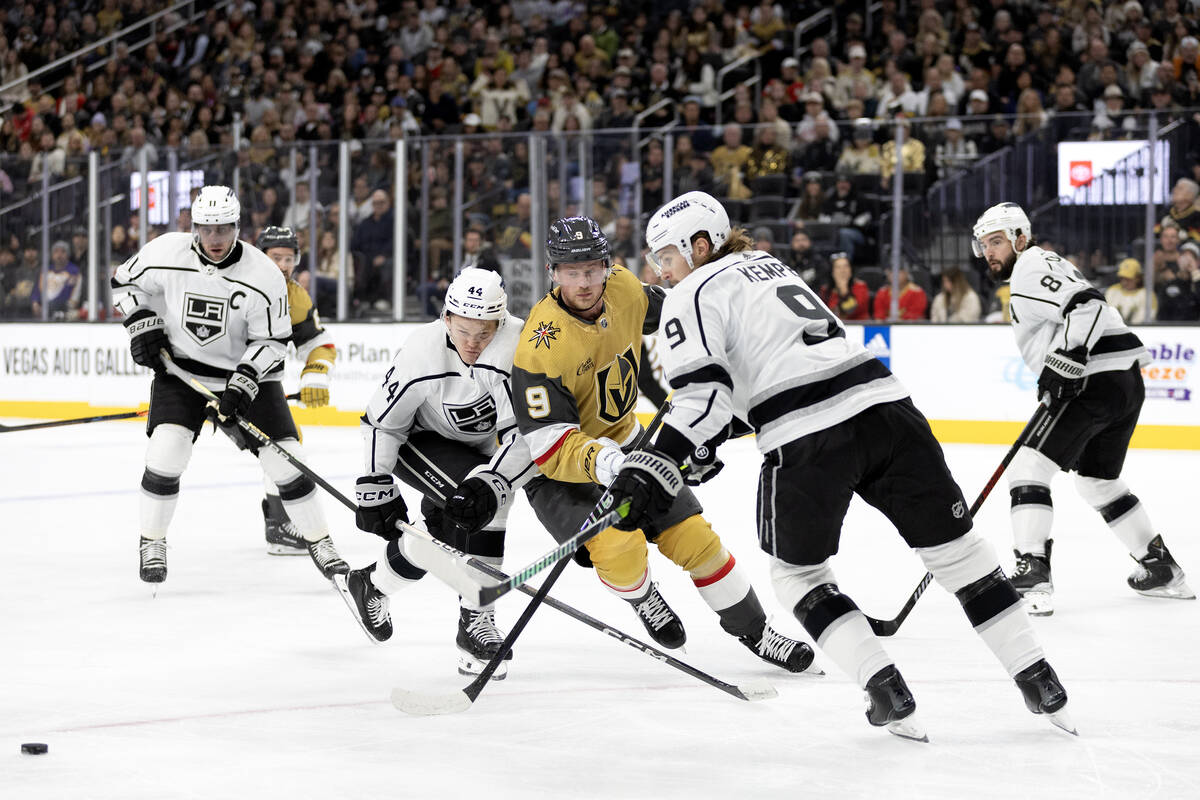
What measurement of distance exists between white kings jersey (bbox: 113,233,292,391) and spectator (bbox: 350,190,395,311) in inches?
223

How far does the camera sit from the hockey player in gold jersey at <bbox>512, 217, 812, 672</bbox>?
3471 mm

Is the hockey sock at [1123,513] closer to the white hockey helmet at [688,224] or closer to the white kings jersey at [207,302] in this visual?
the white hockey helmet at [688,224]

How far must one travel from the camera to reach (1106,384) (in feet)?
14.8

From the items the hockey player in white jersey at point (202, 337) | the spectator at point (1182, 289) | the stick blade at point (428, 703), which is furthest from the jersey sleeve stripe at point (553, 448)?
the spectator at point (1182, 289)

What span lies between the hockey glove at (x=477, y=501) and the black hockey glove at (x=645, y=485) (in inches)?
26.3

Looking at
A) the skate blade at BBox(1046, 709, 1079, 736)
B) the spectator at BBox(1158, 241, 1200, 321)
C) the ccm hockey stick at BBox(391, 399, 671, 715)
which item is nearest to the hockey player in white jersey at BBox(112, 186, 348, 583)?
the ccm hockey stick at BBox(391, 399, 671, 715)

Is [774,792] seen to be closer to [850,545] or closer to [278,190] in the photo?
[850,545]

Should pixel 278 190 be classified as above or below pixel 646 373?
above

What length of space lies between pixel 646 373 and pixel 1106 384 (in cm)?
141

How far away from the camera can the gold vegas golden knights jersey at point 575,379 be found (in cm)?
345

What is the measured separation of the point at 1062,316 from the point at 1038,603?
844 millimetres

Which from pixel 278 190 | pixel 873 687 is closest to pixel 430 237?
pixel 278 190

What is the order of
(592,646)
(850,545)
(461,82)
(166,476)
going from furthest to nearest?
(461,82) < (850,545) < (166,476) < (592,646)

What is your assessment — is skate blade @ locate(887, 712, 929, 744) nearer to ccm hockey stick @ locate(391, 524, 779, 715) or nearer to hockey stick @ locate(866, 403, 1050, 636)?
ccm hockey stick @ locate(391, 524, 779, 715)
